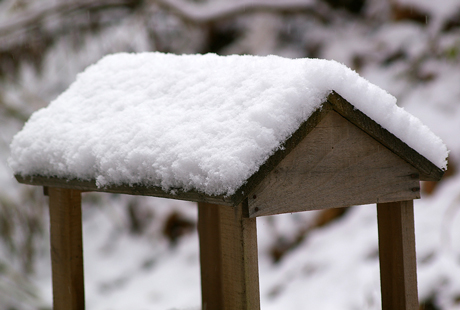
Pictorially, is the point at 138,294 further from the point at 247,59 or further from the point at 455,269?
the point at 247,59

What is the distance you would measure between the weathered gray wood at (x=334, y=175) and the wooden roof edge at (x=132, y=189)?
10 centimetres

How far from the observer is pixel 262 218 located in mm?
4672

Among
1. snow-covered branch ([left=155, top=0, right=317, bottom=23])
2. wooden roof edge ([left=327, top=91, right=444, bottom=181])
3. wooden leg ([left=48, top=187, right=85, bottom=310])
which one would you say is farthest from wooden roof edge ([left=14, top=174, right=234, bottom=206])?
snow-covered branch ([left=155, top=0, right=317, bottom=23])

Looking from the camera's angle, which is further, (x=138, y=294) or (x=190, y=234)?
(x=190, y=234)

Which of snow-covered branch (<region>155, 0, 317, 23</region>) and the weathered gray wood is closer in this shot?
the weathered gray wood

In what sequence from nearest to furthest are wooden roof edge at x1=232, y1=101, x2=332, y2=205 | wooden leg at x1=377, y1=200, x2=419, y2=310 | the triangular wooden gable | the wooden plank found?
1. wooden roof edge at x1=232, y1=101, x2=332, y2=205
2. the triangular wooden gable
3. wooden leg at x1=377, y1=200, x2=419, y2=310
4. the wooden plank

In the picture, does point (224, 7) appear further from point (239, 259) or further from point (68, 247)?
point (239, 259)

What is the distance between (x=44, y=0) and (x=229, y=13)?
7.03 ft

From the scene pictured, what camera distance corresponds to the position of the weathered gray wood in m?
1.28

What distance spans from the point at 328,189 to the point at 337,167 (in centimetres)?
6

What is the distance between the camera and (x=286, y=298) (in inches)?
154

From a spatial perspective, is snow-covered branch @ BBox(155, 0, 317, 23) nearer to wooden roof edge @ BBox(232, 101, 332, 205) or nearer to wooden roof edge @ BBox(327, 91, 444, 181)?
wooden roof edge @ BBox(327, 91, 444, 181)

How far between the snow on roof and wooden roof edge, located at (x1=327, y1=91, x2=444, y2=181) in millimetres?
16

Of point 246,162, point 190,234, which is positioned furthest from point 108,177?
point 190,234
